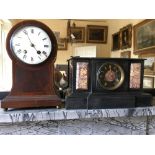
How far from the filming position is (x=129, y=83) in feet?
3.22

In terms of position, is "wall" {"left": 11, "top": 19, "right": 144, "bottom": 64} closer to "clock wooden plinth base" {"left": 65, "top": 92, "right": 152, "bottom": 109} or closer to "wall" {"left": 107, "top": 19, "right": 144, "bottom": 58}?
"wall" {"left": 107, "top": 19, "right": 144, "bottom": 58}

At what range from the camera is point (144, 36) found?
1.07 m

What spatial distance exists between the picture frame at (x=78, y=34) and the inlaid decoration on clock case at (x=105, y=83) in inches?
5.6

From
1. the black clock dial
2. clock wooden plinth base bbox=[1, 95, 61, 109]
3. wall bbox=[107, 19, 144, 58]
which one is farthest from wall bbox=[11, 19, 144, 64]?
clock wooden plinth base bbox=[1, 95, 61, 109]

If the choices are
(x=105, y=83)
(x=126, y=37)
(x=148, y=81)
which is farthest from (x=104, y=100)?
(x=126, y=37)

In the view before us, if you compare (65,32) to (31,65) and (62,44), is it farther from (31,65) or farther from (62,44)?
(31,65)

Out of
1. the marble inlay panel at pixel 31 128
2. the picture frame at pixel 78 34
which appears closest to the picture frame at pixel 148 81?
the picture frame at pixel 78 34

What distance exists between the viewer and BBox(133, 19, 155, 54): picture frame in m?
1.06

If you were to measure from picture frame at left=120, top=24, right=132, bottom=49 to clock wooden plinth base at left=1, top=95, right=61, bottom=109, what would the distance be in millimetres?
474

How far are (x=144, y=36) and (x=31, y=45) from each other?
0.60m

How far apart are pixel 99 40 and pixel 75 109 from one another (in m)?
0.40

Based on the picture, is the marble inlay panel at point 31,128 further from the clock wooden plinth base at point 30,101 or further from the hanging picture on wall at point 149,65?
the hanging picture on wall at point 149,65

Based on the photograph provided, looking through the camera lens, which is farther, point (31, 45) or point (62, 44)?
point (62, 44)
